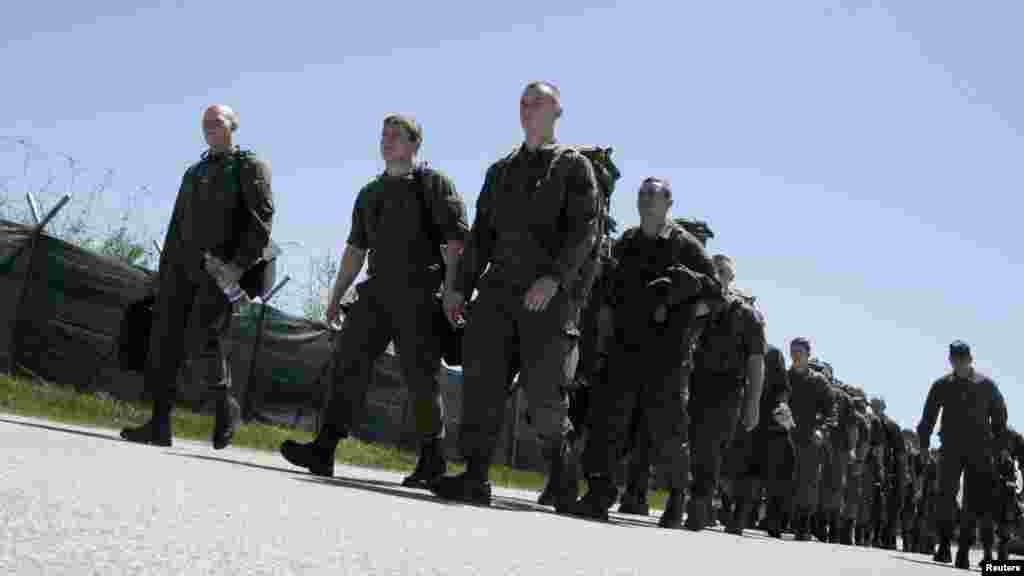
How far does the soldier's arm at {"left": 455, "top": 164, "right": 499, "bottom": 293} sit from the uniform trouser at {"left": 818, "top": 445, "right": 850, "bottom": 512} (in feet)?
35.9

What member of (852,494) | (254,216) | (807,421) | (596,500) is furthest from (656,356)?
(852,494)

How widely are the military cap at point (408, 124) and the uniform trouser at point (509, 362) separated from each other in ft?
3.95

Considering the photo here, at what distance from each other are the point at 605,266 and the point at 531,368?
2053mm

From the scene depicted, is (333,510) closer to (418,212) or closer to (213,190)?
(418,212)

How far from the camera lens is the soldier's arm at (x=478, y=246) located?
7.83m

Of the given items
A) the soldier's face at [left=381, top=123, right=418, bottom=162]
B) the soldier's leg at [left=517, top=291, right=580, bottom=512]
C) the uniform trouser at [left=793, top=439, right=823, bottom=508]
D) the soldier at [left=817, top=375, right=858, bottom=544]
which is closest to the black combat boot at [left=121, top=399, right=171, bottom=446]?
the soldier's face at [left=381, top=123, right=418, bottom=162]

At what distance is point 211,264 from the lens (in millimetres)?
8586

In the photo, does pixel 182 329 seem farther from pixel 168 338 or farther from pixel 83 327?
pixel 83 327

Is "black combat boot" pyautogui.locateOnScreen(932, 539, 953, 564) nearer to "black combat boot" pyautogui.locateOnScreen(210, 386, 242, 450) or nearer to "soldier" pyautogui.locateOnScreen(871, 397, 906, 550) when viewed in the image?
"black combat boot" pyautogui.locateOnScreen(210, 386, 242, 450)

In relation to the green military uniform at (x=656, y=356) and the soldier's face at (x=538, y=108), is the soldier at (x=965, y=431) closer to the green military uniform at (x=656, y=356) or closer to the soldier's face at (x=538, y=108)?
the green military uniform at (x=656, y=356)

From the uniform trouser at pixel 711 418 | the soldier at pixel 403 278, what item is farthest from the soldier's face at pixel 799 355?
the soldier at pixel 403 278

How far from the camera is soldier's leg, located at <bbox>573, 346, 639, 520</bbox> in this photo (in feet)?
28.3

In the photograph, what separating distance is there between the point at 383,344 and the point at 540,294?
4.60 ft

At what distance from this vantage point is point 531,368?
7.50 m
